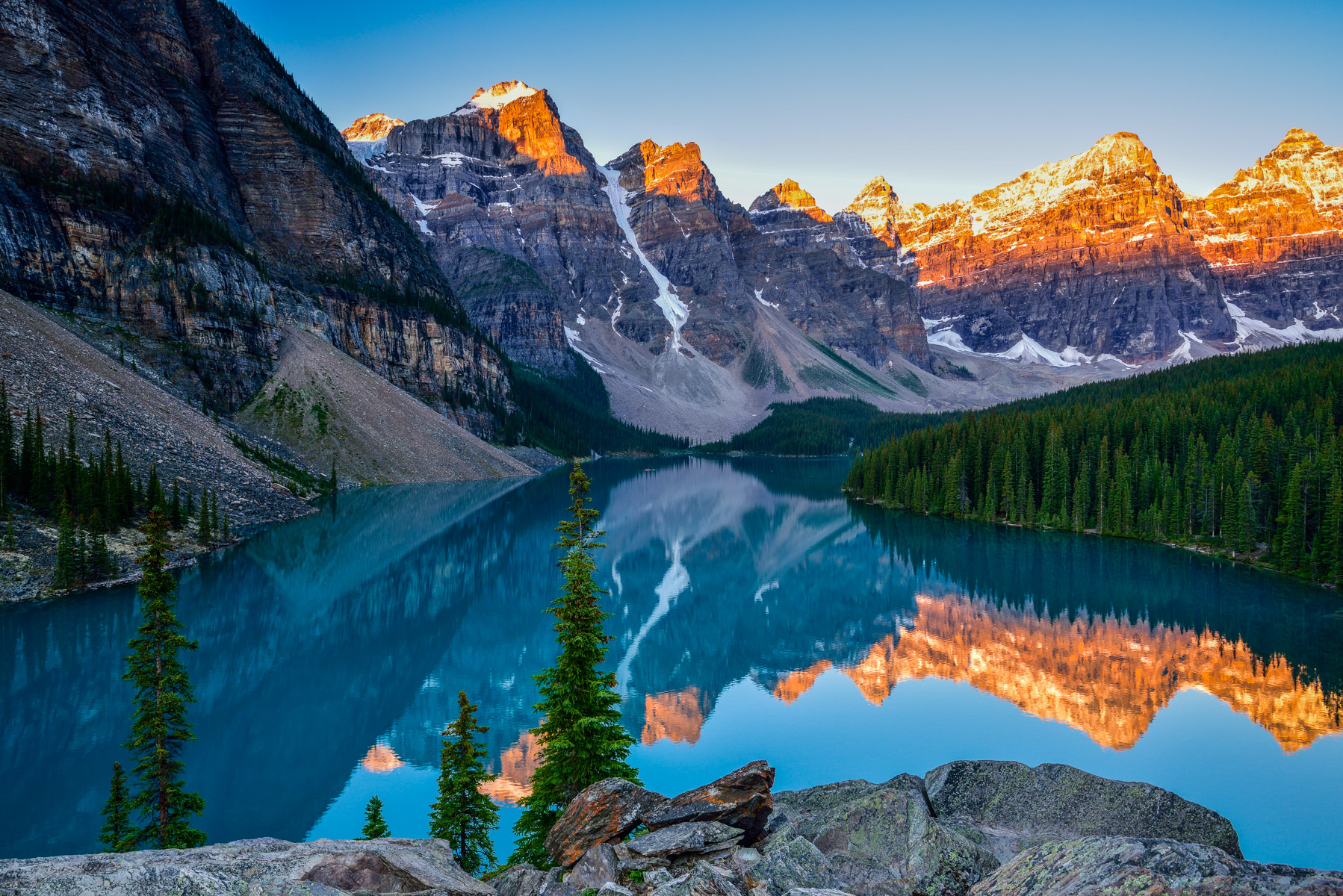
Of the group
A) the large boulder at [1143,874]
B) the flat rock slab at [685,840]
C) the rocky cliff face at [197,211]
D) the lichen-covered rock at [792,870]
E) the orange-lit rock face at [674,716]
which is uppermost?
the rocky cliff face at [197,211]

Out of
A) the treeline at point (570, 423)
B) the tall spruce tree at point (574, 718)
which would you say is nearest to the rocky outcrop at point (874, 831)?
the tall spruce tree at point (574, 718)

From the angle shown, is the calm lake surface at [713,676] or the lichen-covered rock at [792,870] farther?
the calm lake surface at [713,676]

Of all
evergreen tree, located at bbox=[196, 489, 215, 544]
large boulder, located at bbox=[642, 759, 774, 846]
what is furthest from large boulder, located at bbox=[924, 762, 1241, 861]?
evergreen tree, located at bbox=[196, 489, 215, 544]

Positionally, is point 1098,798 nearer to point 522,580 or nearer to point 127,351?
point 522,580

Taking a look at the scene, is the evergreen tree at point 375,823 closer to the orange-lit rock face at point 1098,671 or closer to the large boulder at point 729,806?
the large boulder at point 729,806

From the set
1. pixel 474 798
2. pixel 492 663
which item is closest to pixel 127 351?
pixel 492 663

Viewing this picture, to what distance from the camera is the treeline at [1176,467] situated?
4425cm

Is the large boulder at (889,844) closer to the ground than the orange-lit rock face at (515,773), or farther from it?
farther from it

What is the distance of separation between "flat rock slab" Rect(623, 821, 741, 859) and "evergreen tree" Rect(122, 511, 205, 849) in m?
8.77

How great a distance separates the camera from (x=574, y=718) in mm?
13516

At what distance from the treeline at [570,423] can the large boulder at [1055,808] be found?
400 ft

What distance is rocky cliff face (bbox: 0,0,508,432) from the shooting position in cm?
7031

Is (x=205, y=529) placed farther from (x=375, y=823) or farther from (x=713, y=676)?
(x=375, y=823)

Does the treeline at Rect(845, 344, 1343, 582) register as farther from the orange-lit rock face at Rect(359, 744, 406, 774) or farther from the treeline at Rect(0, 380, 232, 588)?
the treeline at Rect(0, 380, 232, 588)
